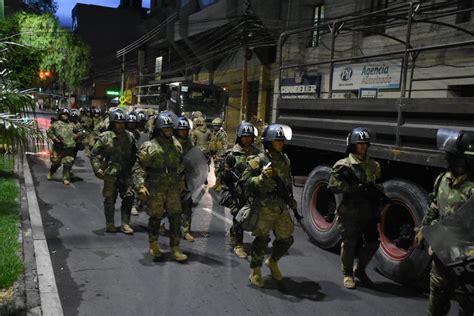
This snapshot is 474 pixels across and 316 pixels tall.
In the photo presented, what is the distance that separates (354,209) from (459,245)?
5.45ft

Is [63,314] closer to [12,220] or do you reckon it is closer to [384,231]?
[12,220]

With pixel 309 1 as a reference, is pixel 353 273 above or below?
below

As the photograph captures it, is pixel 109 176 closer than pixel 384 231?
No

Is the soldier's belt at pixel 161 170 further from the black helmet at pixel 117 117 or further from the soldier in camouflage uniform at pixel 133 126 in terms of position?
the soldier in camouflage uniform at pixel 133 126

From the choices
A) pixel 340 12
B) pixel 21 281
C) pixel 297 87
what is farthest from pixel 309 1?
pixel 21 281

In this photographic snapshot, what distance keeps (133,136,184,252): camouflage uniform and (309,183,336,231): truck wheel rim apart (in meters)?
2.03

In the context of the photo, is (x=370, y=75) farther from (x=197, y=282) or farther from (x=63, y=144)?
(x=197, y=282)

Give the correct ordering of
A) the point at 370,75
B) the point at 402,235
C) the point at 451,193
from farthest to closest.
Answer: the point at 370,75 → the point at 402,235 → the point at 451,193

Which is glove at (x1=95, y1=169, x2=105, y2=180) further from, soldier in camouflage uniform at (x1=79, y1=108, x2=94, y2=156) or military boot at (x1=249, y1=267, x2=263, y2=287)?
soldier in camouflage uniform at (x1=79, y1=108, x2=94, y2=156)

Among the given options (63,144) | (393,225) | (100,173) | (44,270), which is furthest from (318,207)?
(63,144)

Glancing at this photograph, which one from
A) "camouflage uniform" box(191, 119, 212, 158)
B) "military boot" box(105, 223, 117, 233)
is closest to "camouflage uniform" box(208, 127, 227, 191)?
"camouflage uniform" box(191, 119, 212, 158)

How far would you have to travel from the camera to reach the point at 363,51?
48.1 ft

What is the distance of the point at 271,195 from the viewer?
15.9 ft

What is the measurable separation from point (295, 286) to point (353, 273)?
66 cm
